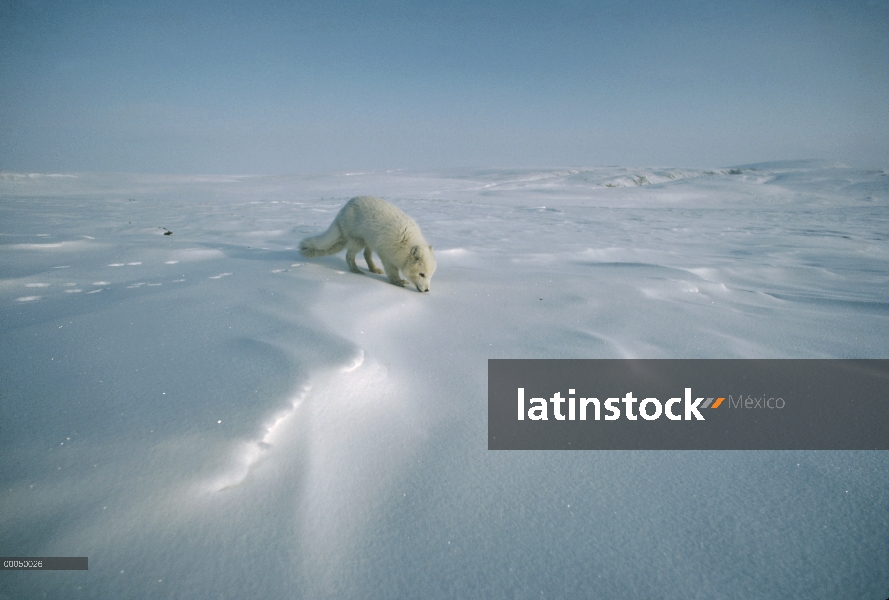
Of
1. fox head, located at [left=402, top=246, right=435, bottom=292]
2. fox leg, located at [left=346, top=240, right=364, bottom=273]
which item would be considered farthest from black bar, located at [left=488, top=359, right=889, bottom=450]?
fox leg, located at [left=346, top=240, right=364, bottom=273]

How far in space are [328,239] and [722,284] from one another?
3.50 metres

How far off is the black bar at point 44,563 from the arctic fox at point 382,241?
253cm

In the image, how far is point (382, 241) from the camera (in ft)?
11.6

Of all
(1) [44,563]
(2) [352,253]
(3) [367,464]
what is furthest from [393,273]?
(1) [44,563]

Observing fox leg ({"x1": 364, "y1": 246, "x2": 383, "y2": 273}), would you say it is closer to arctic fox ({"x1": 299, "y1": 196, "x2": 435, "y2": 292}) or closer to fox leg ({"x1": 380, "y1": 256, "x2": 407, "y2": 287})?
arctic fox ({"x1": 299, "y1": 196, "x2": 435, "y2": 292})

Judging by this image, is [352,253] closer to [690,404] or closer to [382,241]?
[382,241]

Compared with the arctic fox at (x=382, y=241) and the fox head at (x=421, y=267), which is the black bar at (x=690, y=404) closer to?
the fox head at (x=421, y=267)

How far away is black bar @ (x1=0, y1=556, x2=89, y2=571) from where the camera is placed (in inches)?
34.5

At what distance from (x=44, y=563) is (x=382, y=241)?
2889mm

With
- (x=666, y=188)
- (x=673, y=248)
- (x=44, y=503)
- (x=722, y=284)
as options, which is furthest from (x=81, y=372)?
(x=666, y=188)

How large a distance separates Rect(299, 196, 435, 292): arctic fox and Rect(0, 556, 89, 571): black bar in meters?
2.53

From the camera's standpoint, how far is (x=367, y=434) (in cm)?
143

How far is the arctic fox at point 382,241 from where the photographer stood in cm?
334

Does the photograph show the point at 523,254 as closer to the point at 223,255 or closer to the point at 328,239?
the point at 328,239
